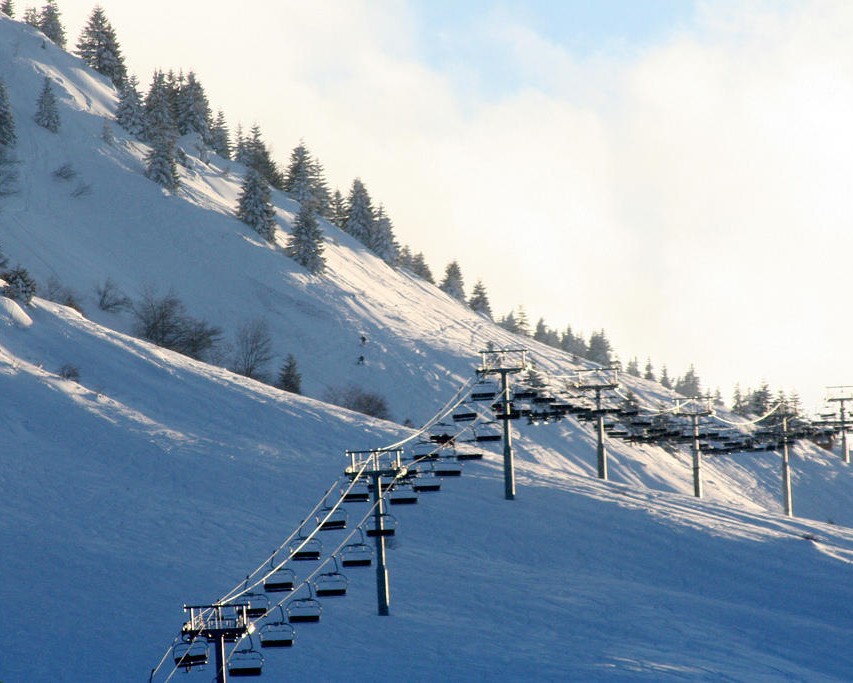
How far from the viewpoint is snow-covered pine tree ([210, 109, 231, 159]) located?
143625mm

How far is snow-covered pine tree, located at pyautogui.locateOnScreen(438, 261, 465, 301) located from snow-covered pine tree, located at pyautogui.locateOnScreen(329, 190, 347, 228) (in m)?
16.4

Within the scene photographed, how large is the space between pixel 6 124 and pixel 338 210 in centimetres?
5655

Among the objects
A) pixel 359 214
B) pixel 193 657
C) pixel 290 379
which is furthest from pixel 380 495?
pixel 359 214

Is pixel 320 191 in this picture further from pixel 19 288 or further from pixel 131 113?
pixel 19 288

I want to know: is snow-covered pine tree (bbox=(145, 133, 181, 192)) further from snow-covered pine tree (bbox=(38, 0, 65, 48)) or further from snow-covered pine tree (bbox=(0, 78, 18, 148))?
snow-covered pine tree (bbox=(38, 0, 65, 48))

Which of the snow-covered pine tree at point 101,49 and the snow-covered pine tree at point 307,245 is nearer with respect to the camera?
the snow-covered pine tree at point 307,245

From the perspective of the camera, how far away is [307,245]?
107062 mm

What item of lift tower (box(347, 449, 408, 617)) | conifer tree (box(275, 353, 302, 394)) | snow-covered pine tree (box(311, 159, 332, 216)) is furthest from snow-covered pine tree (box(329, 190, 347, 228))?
lift tower (box(347, 449, 408, 617))

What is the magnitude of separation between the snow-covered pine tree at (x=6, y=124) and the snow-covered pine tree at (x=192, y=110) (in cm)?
2962

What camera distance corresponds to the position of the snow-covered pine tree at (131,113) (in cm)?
11906

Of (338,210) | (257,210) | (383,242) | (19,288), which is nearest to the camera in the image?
(19,288)

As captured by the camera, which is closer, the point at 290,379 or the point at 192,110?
the point at 290,379

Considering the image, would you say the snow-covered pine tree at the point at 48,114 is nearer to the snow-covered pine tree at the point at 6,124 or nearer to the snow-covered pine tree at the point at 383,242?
the snow-covered pine tree at the point at 6,124

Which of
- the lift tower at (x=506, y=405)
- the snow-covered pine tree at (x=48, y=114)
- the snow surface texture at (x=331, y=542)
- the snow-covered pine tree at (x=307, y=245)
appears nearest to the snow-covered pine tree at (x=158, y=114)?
the snow-covered pine tree at (x=48, y=114)
